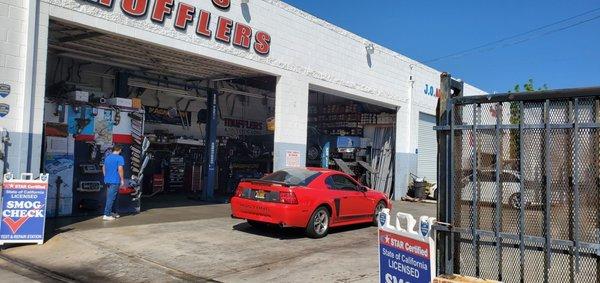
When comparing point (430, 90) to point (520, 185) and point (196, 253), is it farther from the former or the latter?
point (520, 185)

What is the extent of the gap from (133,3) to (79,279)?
6.39m

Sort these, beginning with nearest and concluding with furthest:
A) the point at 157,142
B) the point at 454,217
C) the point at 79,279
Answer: the point at 454,217, the point at 79,279, the point at 157,142

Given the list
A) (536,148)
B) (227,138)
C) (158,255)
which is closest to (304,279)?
(158,255)

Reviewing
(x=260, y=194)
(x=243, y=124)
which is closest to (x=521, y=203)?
(x=260, y=194)

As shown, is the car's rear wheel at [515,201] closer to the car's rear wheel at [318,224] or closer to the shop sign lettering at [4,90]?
the car's rear wheel at [318,224]

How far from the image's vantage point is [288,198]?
986cm

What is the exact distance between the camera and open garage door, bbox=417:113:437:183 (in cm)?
2252

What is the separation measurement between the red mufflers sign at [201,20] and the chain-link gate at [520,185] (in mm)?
8358

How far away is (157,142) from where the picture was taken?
17.9m

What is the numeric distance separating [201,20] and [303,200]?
5446 millimetres

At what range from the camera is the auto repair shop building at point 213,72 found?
371 inches

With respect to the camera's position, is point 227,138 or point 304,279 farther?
point 227,138

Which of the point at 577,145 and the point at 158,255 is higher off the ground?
the point at 577,145

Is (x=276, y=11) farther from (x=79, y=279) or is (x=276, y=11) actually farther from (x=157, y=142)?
(x=79, y=279)
